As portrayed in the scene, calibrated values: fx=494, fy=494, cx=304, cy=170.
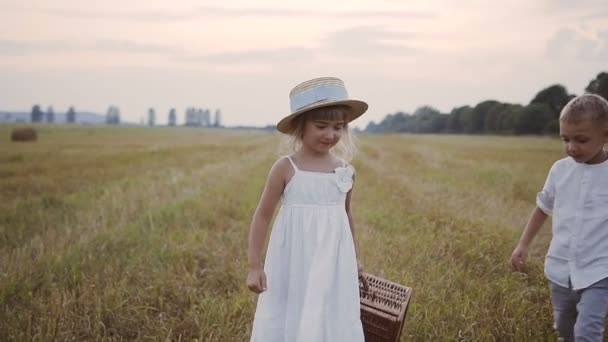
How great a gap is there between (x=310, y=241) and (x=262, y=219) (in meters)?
0.27

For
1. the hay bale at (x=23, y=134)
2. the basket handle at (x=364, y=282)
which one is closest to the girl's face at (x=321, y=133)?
the basket handle at (x=364, y=282)

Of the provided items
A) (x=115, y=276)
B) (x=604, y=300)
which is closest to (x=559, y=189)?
(x=604, y=300)

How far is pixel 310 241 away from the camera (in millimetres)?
2439

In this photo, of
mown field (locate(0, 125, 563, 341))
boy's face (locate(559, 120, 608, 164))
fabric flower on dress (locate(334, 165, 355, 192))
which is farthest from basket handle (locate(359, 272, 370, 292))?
boy's face (locate(559, 120, 608, 164))

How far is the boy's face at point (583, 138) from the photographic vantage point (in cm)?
261

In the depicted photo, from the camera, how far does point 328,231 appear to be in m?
2.46

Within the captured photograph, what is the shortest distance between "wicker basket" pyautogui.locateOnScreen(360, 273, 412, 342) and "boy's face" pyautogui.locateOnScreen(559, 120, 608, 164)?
117 centimetres

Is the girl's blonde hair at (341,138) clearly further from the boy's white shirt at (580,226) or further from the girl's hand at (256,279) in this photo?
the boy's white shirt at (580,226)

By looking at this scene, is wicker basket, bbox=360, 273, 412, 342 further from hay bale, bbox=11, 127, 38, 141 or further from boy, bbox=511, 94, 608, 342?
hay bale, bbox=11, 127, 38, 141

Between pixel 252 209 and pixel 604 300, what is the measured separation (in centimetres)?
515

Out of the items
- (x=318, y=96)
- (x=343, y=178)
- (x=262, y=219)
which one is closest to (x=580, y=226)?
(x=343, y=178)

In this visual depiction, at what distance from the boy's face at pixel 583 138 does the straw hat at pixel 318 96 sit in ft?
3.67

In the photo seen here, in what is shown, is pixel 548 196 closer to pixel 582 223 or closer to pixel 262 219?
pixel 582 223

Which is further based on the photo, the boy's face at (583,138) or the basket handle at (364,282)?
the basket handle at (364,282)
